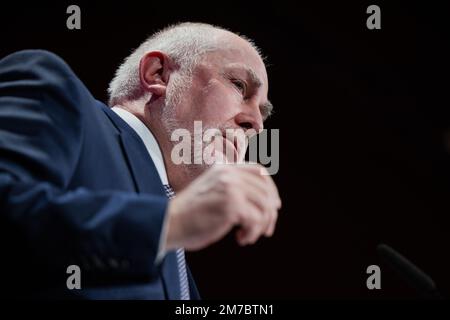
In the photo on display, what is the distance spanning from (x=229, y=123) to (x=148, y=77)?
0.24 meters

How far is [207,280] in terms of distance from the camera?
208cm

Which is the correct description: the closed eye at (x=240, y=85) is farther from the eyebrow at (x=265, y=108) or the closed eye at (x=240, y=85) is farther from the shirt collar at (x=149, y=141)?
the shirt collar at (x=149, y=141)

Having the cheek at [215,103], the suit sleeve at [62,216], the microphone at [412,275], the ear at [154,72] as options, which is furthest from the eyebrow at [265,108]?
the suit sleeve at [62,216]

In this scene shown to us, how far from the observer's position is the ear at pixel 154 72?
1306mm

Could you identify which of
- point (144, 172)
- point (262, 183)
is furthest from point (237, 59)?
point (262, 183)

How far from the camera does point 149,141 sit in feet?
3.98

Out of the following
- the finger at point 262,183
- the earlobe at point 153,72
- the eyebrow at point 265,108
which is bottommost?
the finger at point 262,183

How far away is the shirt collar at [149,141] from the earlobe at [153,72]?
91mm

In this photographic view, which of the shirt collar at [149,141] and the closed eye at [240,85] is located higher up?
the closed eye at [240,85]

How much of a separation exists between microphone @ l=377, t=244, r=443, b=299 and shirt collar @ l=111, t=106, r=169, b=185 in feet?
1.49

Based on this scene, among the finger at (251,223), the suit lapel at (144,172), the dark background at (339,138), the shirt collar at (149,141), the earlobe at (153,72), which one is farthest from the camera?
the dark background at (339,138)
